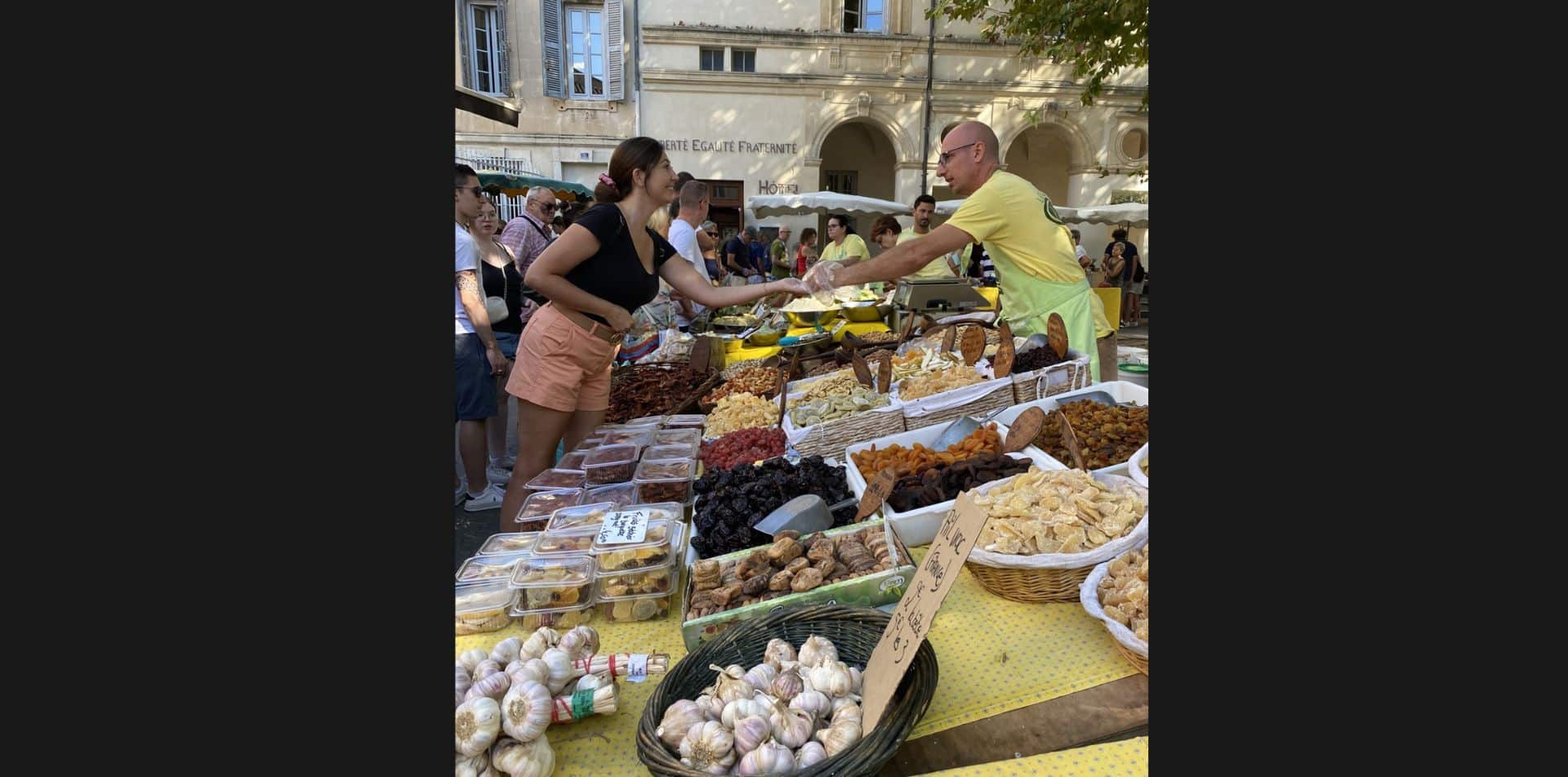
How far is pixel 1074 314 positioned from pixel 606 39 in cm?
1702

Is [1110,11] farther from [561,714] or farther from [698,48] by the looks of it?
[698,48]

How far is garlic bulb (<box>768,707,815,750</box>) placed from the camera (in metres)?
1.24

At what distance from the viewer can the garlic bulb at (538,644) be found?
4.95 feet

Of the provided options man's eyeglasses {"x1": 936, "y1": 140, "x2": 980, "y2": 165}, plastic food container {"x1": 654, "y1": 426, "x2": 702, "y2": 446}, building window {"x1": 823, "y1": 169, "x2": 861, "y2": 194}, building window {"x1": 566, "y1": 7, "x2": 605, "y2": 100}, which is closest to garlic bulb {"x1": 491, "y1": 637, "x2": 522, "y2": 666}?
plastic food container {"x1": 654, "y1": 426, "x2": 702, "y2": 446}

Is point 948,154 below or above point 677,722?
above

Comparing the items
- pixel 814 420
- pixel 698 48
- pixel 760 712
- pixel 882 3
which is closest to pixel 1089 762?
pixel 760 712

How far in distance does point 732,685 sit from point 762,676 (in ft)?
0.23

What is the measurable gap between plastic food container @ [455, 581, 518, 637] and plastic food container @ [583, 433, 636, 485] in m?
1.01

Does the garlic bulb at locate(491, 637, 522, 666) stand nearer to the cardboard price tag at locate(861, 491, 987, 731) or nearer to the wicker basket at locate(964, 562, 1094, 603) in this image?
the cardboard price tag at locate(861, 491, 987, 731)

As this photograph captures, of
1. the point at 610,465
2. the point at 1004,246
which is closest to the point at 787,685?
the point at 610,465

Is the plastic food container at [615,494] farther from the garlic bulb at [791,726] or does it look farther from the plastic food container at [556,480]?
the garlic bulb at [791,726]

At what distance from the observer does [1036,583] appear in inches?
68.7

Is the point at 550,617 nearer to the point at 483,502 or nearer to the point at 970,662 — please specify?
the point at 970,662

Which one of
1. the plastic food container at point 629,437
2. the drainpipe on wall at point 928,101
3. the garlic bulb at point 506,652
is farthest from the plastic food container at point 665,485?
the drainpipe on wall at point 928,101
